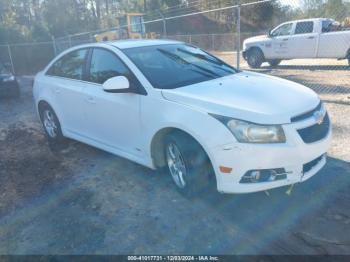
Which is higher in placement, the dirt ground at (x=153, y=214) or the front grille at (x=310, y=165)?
the front grille at (x=310, y=165)

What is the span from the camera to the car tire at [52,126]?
18.9ft

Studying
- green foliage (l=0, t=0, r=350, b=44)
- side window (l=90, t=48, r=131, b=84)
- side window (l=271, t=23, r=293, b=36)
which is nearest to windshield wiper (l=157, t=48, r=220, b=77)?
side window (l=90, t=48, r=131, b=84)

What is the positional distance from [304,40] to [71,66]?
10306mm

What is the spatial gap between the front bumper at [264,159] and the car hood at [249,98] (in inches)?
7.4

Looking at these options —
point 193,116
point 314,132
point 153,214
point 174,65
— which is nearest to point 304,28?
point 174,65

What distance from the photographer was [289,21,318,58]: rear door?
12.8m

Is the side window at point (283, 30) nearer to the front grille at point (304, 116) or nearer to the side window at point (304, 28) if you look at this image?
the side window at point (304, 28)

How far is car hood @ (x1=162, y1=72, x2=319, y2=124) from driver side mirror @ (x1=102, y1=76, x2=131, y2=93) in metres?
0.49

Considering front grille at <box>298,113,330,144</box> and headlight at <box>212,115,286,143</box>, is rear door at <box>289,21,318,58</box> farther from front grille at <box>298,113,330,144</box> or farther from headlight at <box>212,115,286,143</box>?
headlight at <box>212,115,286,143</box>

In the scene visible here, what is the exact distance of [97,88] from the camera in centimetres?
454

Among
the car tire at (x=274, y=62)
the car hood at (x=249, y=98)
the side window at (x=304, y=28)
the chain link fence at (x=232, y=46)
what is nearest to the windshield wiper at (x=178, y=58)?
the car hood at (x=249, y=98)

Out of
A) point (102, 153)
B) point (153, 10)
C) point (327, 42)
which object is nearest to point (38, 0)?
point (153, 10)

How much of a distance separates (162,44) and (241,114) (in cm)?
203

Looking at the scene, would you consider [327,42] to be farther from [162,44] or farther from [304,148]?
[304,148]
